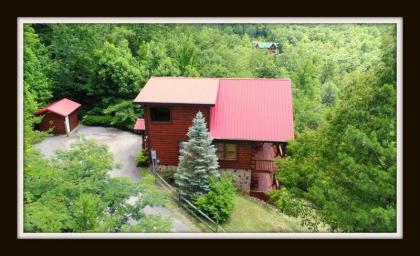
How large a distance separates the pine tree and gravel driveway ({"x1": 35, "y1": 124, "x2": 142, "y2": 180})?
292 centimetres

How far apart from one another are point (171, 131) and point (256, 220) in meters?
5.18

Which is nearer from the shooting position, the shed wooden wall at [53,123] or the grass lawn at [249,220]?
the grass lawn at [249,220]

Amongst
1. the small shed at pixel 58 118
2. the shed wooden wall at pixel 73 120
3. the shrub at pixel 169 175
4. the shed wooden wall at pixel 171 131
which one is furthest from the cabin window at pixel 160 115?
the shed wooden wall at pixel 73 120

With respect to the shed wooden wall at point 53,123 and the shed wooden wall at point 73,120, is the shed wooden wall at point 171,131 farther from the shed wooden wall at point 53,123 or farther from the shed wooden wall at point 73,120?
the shed wooden wall at point 73,120

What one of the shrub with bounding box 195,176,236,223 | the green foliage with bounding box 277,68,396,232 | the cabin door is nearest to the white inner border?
the green foliage with bounding box 277,68,396,232

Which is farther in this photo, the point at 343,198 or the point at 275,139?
the point at 275,139

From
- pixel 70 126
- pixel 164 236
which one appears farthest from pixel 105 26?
pixel 164 236

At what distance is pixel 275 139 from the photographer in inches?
656

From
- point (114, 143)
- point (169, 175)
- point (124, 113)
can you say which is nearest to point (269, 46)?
point (124, 113)

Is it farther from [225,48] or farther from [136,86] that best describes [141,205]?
[225,48]

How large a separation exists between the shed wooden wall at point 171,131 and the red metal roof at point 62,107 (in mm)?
7223

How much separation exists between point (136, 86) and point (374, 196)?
16401mm

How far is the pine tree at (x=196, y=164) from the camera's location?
15484mm

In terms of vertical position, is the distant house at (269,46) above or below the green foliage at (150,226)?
above
